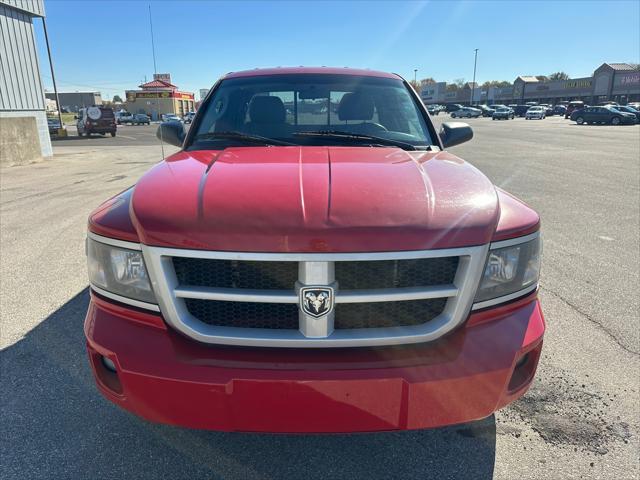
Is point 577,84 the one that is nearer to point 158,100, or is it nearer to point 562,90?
point 562,90

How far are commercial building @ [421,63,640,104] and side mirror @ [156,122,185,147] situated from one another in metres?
82.9

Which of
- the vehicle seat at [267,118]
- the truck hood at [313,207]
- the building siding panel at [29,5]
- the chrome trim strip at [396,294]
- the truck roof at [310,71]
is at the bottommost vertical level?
the chrome trim strip at [396,294]

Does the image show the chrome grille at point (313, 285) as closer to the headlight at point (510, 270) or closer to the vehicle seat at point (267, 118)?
the headlight at point (510, 270)

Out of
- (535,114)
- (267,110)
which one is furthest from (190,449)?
(535,114)

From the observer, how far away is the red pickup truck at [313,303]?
1.60 meters

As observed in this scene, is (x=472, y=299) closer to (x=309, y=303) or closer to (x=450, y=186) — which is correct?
(x=450, y=186)

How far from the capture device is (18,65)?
14133 mm

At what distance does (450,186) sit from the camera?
1966 millimetres

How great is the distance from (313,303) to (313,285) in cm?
7

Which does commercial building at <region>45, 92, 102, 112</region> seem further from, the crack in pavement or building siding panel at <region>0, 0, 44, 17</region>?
the crack in pavement

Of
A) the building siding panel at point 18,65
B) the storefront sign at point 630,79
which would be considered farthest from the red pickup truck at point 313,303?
the storefront sign at point 630,79

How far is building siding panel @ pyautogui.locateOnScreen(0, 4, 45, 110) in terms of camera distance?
13.5 meters

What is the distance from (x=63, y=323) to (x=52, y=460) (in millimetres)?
1555

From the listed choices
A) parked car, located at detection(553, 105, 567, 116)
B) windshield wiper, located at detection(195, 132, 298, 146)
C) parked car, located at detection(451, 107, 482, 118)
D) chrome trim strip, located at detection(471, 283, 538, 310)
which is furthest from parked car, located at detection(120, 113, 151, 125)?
chrome trim strip, located at detection(471, 283, 538, 310)
